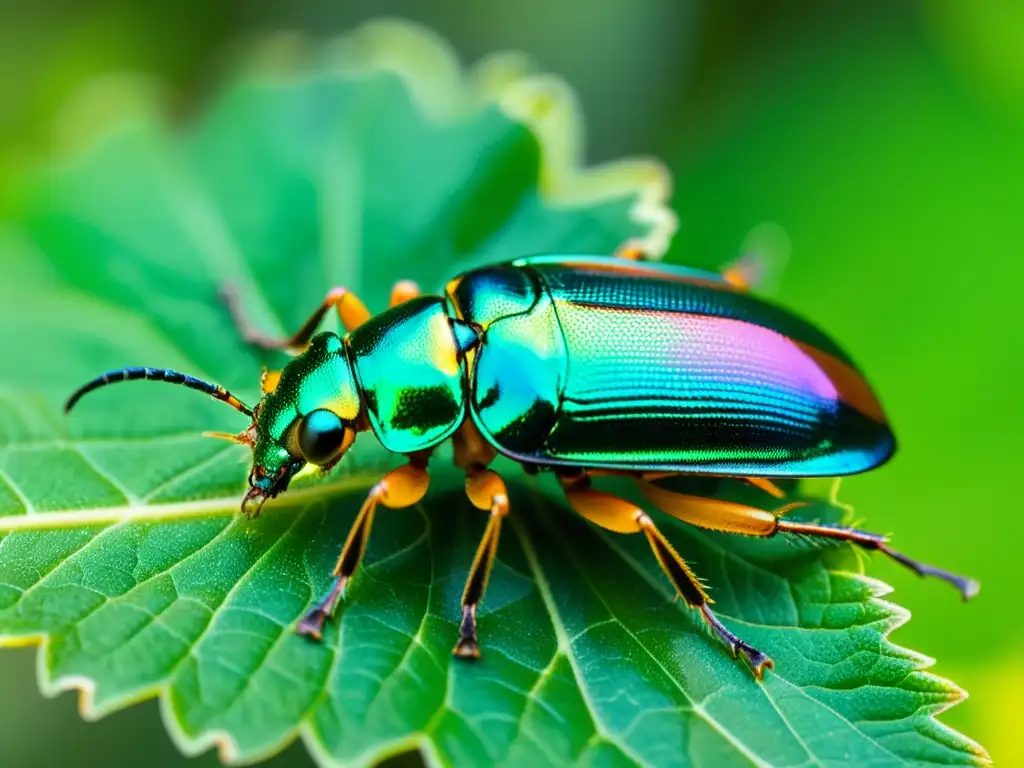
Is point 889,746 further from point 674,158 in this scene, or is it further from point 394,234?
point 674,158

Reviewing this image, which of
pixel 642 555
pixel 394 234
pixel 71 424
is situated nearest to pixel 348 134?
pixel 394 234

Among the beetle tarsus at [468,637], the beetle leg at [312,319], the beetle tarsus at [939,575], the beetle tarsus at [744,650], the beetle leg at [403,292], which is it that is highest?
the beetle leg at [403,292]

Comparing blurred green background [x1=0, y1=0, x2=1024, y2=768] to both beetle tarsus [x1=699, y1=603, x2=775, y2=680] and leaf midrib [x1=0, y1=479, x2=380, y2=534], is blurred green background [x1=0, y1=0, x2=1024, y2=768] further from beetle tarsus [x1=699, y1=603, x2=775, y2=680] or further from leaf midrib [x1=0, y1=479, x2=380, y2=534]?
beetle tarsus [x1=699, y1=603, x2=775, y2=680]

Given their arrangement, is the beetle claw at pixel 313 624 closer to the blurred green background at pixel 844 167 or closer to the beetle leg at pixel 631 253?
the blurred green background at pixel 844 167

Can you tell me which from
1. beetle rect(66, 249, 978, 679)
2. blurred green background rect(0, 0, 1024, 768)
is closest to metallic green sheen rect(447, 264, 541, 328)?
A: beetle rect(66, 249, 978, 679)

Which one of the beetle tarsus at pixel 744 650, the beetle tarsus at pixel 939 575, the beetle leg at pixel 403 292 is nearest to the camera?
the beetle tarsus at pixel 744 650

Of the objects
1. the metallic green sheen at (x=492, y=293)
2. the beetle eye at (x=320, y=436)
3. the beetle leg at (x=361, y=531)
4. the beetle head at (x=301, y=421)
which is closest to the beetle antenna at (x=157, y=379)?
the beetle head at (x=301, y=421)
